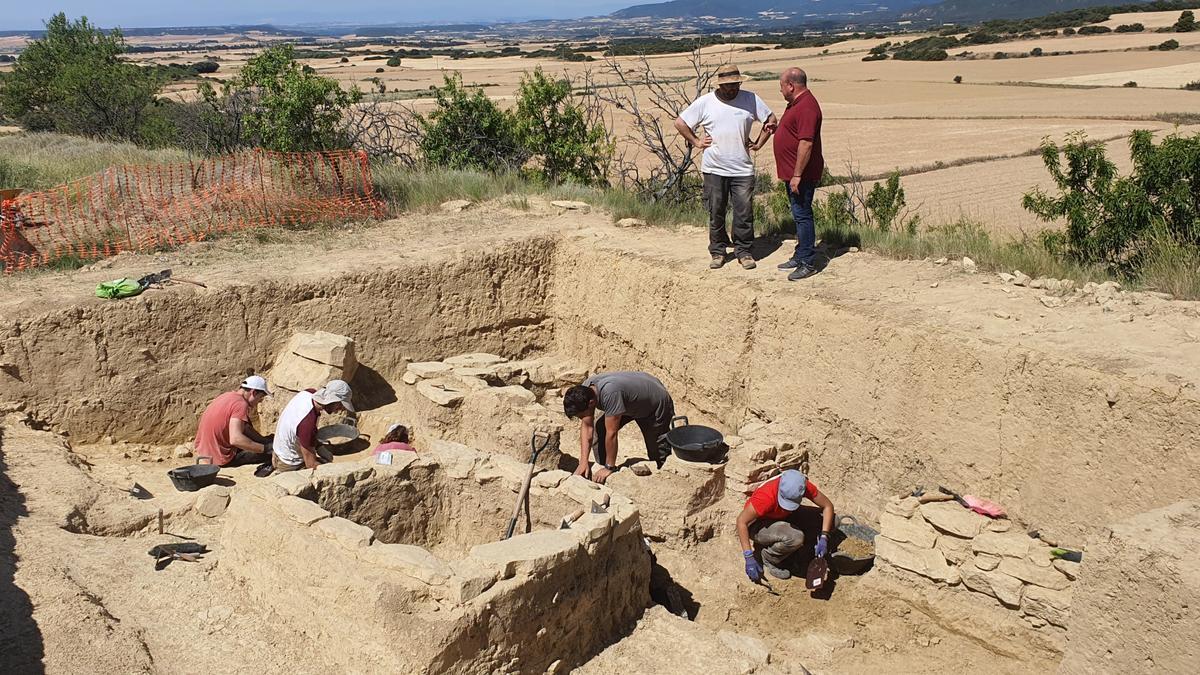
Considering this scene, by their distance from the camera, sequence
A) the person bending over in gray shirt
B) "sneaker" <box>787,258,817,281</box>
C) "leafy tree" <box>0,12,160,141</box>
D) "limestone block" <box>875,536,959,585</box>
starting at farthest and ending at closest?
"leafy tree" <box>0,12,160,141</box>
"sneaker" <box>787,258,817,281</box>
the person bending over in gray shirt
"limestone block" <box>875,536,959,585</box>

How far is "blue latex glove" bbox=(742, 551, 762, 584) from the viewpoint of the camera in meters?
7.68

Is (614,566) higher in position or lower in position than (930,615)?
higher

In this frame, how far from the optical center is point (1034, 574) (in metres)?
6.67

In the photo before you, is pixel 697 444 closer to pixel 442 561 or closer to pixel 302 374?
pixel 442 561

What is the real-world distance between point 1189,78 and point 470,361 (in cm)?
3689

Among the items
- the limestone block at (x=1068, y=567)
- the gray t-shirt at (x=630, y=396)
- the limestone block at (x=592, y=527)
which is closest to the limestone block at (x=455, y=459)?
the limestone block at (x=592, y=527)

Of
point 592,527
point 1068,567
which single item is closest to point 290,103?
point 592,527

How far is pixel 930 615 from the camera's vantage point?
7.22 meters

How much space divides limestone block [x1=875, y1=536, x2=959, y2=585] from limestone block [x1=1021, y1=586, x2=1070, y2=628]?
0.53 meters

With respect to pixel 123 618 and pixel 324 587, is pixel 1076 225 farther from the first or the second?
pixel 123 618

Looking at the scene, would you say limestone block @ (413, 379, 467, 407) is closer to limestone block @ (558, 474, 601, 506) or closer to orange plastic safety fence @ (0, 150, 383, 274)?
limestone block @ (558, 474, 601, 506)

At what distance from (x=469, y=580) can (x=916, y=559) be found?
375cm

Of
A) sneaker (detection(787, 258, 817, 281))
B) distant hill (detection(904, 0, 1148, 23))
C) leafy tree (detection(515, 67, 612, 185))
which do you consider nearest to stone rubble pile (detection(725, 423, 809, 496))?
sneaker (detection(787, 258, 817, 281))

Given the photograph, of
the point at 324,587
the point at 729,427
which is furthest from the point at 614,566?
the point at 729,427
